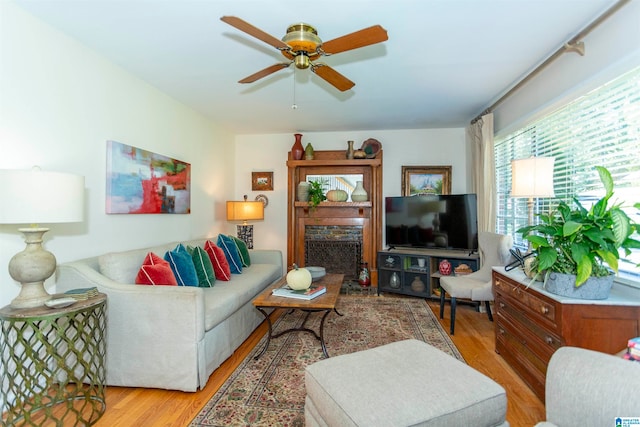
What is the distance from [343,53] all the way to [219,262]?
231cm

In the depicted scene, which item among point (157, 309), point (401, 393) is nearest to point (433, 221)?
point (401, 393)

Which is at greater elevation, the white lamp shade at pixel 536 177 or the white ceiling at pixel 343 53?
the white ceiling at pixel 343 53

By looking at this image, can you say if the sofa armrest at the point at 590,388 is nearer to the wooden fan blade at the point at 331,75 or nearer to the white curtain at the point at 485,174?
the wooden fan blade at the point at 331,75

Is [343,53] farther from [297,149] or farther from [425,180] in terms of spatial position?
[425,180]

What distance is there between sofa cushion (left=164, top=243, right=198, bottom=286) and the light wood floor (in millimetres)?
736

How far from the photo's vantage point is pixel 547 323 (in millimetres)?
1898

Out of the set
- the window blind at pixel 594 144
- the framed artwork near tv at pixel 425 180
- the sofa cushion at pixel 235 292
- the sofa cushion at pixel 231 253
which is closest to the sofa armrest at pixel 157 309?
the sofa cushion at pixel 235 292

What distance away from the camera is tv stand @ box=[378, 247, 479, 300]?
4.13 metres

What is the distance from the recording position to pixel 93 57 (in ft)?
8.46

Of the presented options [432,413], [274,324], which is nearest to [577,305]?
[432,413]

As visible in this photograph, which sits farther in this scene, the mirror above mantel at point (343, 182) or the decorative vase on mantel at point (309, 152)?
the mirror above mantel at point (343, 182)

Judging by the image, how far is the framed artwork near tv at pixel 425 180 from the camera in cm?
493

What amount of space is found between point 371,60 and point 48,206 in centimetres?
249

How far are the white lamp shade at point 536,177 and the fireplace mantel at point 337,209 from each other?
8.61 feet
